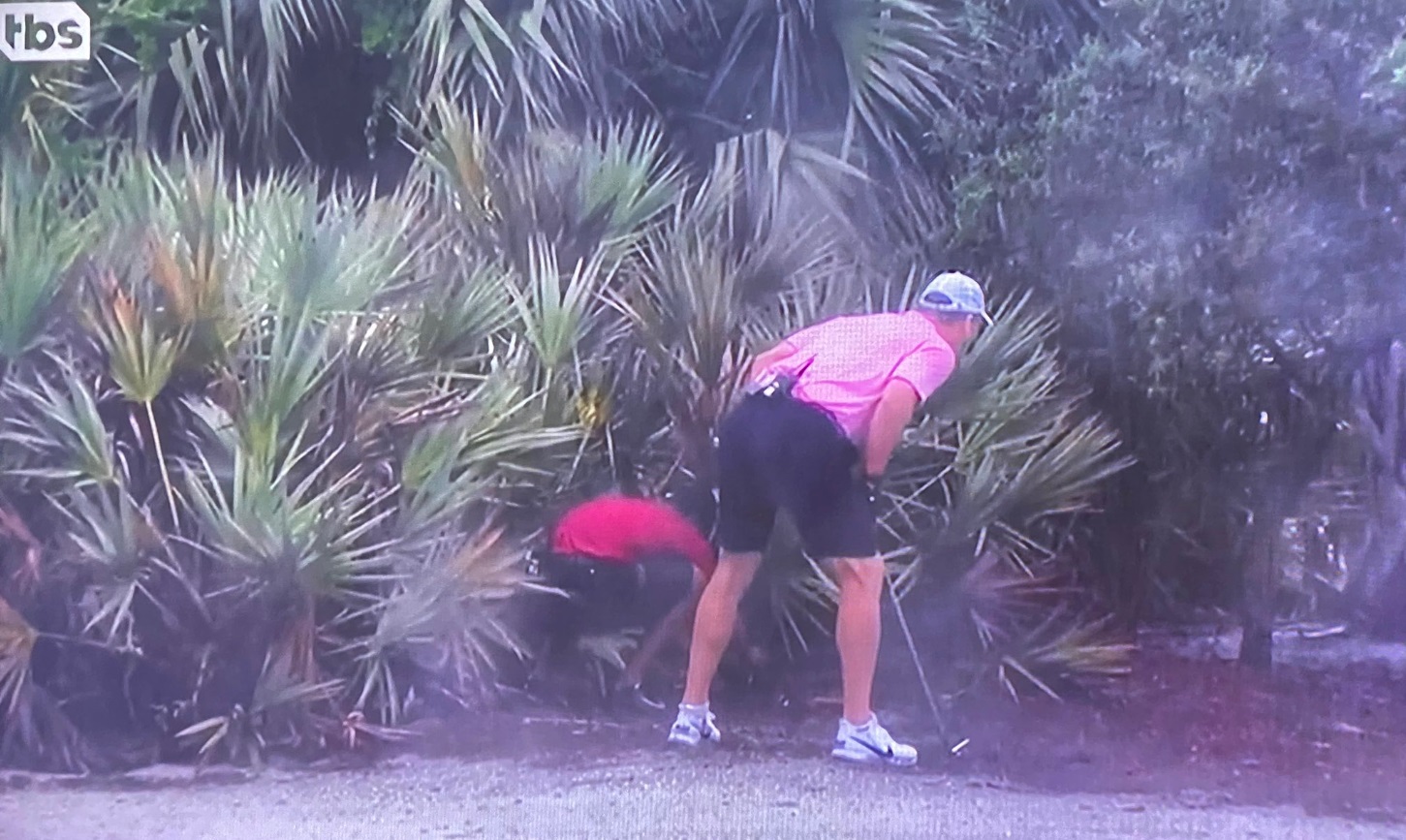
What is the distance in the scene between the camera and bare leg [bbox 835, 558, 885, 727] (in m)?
4.46

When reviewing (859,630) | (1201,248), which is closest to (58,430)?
(859,630)

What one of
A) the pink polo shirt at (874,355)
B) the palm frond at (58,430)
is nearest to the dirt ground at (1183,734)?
the pink polo shirt at (874,355)

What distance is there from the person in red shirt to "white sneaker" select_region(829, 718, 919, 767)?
18.5 inches

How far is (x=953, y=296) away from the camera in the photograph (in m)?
4.43

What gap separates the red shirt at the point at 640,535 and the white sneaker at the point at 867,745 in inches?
21.0

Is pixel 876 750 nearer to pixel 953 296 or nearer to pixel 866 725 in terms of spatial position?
pixel 866 725

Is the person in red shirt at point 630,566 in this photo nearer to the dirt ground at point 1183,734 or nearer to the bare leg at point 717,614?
the bare leg at point 717,614

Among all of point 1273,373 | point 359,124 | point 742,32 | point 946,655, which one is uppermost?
point 742,32

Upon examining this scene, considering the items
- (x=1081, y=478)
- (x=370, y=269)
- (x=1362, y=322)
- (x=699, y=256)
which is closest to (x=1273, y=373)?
(x=1362, y=322)

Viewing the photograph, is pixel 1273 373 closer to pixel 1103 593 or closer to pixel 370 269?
pixel 1103 593

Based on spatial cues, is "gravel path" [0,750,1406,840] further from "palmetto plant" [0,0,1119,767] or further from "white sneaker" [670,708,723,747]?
"palmetto plant" [0,0,1119,767]

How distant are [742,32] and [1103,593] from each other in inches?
65.6

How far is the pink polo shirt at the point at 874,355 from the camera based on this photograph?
4.44 m

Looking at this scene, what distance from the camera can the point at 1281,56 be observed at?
4363mm
